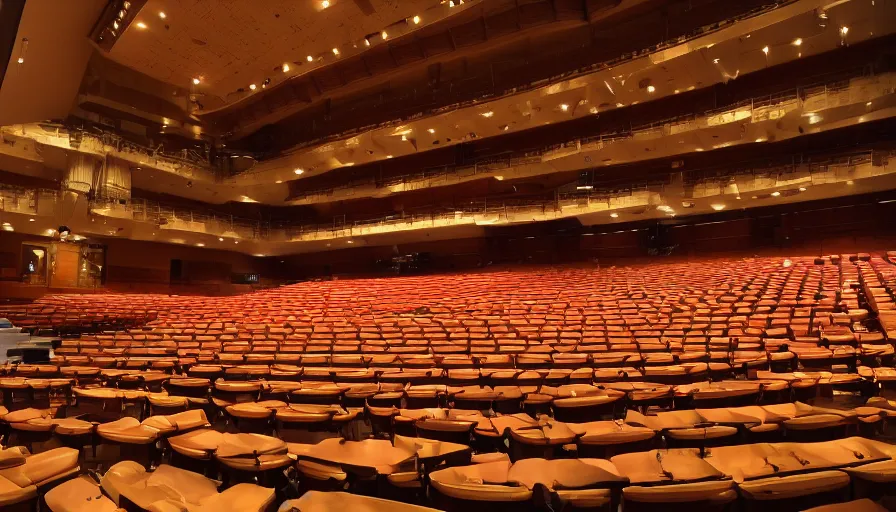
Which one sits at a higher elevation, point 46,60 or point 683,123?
point 46,60

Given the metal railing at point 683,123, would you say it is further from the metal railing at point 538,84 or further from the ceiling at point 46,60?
the ceiling at point 46,60

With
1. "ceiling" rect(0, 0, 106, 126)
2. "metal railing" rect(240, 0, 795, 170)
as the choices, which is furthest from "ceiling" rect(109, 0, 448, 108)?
"metal railing" rect(240, 0, 795, 170)

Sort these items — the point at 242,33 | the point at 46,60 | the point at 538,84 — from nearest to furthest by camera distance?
the point at 46,60 < the point at 242,33 < the point at 538,84

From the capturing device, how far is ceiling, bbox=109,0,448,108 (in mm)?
10727

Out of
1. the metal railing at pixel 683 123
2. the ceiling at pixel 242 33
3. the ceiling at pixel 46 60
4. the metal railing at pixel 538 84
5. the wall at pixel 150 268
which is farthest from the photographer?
the wall at pixel 150 268

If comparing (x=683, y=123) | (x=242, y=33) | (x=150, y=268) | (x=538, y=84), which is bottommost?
(x=150, y=268)

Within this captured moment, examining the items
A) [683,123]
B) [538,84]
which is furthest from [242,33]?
[683,123]

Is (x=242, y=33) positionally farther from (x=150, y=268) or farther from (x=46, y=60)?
(x=150, y=268)

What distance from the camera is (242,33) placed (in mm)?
11828

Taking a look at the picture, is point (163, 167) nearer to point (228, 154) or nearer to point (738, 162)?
point (228, 154)

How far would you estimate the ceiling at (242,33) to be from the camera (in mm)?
10727

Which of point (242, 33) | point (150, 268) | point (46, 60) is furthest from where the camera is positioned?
point (150, 268)

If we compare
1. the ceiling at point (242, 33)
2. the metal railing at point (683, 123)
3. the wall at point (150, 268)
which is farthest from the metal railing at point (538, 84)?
the wall at point (150, 268)

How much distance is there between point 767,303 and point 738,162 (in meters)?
9.11
